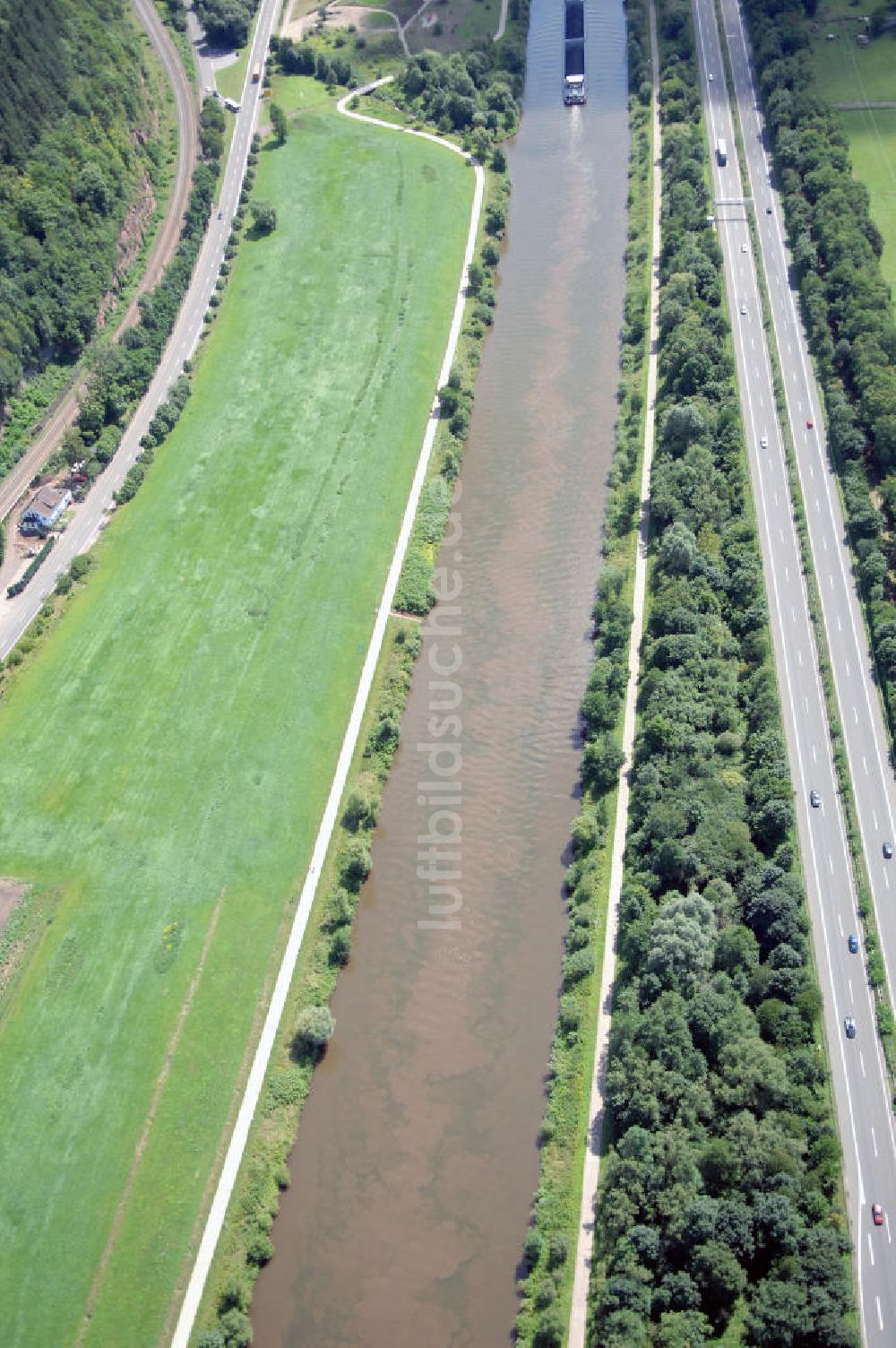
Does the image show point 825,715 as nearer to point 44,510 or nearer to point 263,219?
point 44,510

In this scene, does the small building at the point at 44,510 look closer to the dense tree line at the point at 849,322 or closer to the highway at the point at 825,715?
the highway at the point at 825,715

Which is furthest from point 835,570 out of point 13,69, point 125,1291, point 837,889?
point 13,69

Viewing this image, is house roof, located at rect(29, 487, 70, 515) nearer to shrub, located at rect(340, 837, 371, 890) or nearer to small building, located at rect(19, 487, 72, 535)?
small building, located at rect(19, 487, 72, 535)

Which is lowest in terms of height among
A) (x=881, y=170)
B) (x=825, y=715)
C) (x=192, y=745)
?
(x=192, y=745)

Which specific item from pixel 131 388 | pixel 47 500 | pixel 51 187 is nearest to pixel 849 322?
pixel 131 388

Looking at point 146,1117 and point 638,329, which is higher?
point 638,329

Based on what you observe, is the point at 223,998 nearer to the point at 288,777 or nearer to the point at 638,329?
the point at 288,777
